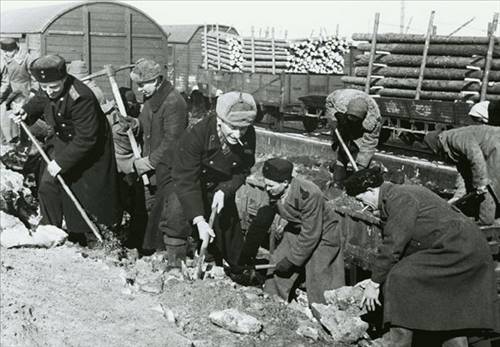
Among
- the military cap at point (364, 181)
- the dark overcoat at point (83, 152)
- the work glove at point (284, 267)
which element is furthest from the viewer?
the dark overcoat at point (83, 152)

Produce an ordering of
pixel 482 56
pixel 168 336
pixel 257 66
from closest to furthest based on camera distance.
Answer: pixel 168 336 < pixel 482 56 < pixel 257 66

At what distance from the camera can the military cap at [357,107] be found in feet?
25.4

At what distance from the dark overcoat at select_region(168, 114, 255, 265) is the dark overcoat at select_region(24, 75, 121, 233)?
103 centimetres

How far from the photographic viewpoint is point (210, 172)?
559cm

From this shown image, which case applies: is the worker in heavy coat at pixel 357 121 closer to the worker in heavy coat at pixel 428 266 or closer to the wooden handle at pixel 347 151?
the wooden handle at pixel 347 151

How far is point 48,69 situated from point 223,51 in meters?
17.5

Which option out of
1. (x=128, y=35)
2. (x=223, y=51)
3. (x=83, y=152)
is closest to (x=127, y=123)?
(x=83, y=152)

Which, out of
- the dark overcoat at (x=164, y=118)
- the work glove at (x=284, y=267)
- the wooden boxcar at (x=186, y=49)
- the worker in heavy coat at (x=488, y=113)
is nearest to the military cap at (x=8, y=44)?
the dark overcoat at (x=164, y=118)

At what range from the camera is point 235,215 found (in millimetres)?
5883

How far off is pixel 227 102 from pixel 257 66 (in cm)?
1618

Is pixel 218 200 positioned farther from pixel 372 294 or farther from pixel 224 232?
pixel 372 294

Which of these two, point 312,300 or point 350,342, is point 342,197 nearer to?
point 312,300

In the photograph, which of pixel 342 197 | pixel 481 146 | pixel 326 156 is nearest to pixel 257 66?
pixel 326 156

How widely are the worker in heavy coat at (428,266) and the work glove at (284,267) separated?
133 cm
